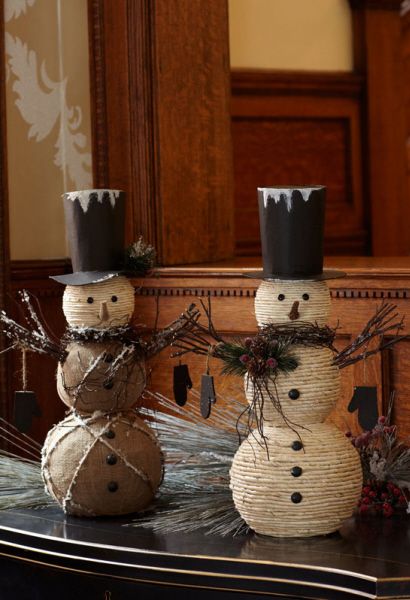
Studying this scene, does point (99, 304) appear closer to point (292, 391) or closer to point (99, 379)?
point (99, 379)

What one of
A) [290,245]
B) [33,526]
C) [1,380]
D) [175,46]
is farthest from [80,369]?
[175,46]

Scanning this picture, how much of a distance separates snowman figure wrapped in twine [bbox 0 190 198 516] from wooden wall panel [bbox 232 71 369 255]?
5.92 feet

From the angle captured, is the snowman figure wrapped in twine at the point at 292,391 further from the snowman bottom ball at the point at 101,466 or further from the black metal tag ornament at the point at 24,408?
the black metal tag ornament at the point at 24,408

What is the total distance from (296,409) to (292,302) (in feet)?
0.42

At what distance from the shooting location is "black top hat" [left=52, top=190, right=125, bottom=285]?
5.24 ft

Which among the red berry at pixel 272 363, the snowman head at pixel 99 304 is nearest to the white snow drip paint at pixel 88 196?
the snowman head at pixel 99 304

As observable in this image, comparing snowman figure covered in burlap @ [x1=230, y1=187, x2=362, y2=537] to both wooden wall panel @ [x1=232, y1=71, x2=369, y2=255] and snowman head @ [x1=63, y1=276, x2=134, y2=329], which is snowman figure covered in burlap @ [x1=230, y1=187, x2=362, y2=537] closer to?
snowman head @ [x1=63, y1=276, x2=134, y2=329]

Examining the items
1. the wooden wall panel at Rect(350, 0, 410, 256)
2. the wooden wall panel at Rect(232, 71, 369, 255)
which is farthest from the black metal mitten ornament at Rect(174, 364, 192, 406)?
the wooden wall panel at Rect(350, 0, 410, 256)

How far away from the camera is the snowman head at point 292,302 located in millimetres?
1472

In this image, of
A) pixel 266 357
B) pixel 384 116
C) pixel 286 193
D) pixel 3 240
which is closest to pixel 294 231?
pixel 286 193

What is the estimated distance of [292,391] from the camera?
1.46m

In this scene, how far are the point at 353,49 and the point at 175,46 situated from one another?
1.26 metres

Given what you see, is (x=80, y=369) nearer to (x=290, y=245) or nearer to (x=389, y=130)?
(x=290, y=245)

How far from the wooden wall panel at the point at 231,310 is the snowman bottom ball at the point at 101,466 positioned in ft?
1.35
